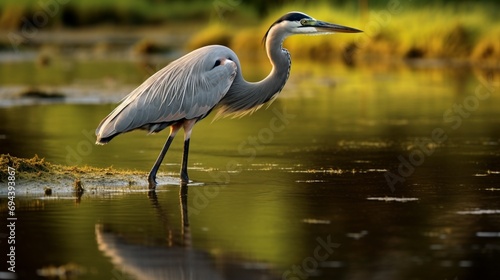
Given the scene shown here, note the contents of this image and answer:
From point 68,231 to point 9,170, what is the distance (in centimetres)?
238

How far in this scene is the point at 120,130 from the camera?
11242 millimetres

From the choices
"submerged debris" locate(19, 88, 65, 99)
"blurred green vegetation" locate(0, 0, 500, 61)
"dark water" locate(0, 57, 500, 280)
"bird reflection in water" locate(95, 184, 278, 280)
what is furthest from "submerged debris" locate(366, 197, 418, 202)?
"blurred green vegetation" locate(0, 0, 500, 61)

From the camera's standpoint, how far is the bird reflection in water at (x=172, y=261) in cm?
720

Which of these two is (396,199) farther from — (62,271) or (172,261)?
(62,271)

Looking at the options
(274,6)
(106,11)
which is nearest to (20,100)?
(274,6)

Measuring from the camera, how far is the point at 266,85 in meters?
12.1

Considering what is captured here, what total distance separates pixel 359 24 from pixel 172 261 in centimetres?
3071

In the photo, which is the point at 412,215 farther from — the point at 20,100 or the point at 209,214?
the point at 20,100

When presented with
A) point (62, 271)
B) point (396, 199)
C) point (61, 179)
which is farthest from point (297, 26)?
point (62, 271)

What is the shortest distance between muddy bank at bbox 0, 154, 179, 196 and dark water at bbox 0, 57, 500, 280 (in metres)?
0.29

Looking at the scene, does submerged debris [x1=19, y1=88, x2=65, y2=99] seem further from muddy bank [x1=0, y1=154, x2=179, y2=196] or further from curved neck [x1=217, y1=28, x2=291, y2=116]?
muddy bank [x1=0, y1=154, x2=179, y2=196]

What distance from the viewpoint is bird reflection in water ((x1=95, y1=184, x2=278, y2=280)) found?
720 centimetres

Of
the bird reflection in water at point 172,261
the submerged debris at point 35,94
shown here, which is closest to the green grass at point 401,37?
the submerged debris at point 35,94

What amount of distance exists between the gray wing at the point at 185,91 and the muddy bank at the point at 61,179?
0.55 meters
